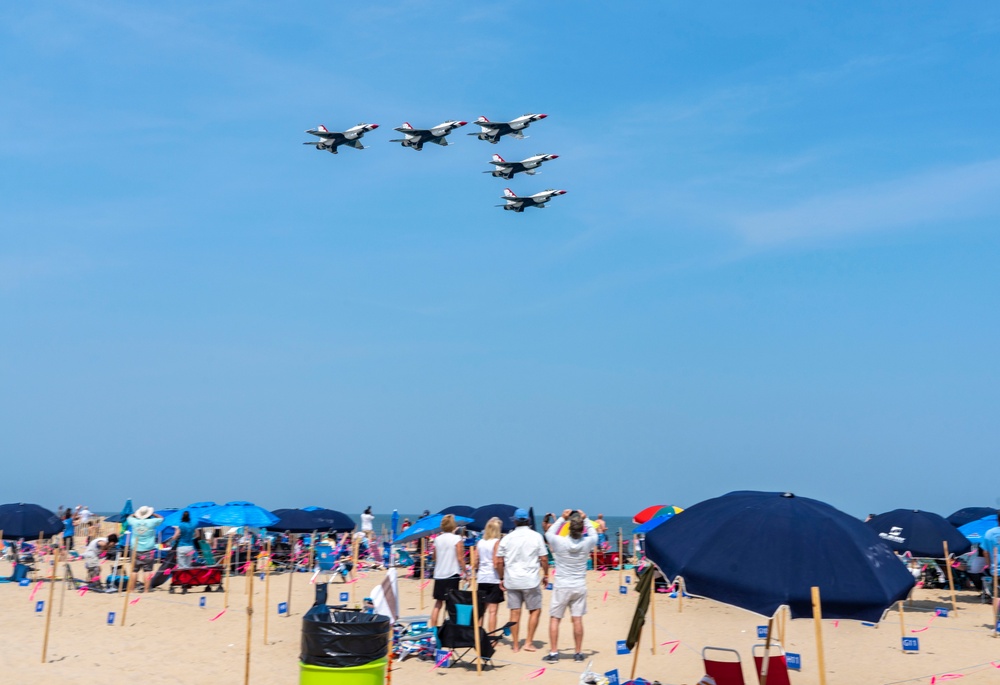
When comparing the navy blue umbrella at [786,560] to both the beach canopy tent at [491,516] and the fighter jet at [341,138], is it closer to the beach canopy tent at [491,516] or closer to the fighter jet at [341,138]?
the beach canopy tent at [491,516]

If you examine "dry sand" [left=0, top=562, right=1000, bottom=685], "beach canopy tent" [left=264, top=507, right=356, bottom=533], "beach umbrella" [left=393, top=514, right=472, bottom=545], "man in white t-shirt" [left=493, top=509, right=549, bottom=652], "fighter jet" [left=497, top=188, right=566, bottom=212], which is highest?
"fighter jet" [left=497, top=188, right=566, bottom=212]

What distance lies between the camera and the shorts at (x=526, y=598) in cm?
1107

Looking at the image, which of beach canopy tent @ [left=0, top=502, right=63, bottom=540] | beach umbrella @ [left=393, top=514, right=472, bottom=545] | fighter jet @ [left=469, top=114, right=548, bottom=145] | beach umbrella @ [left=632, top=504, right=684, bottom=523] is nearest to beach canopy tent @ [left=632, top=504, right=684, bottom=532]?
beach umbrella @ [left=632, top=504, right=684, bottom=523]

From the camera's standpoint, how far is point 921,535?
17.2 meters

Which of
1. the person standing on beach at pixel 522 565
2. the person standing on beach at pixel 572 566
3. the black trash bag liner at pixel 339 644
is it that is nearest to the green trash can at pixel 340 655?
the black trash bag liner at pixel 339 644

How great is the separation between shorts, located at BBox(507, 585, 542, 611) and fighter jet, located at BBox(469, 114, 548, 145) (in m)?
38.4

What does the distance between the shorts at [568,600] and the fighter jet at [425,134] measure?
39351mm

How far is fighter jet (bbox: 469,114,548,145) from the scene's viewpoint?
4691 centimetres

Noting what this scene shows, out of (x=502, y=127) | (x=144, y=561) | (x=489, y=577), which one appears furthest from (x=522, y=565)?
(x=502, y=127)

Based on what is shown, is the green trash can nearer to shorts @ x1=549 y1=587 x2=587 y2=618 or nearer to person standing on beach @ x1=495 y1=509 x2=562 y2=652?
shorts @ x1=549 y1=587 x2=587 y2=618

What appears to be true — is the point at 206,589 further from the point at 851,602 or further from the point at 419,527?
the point at 851,602

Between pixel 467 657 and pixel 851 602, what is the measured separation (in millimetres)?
5839

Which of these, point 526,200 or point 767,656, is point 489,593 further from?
point 526,200

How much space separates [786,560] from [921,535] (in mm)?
12356
